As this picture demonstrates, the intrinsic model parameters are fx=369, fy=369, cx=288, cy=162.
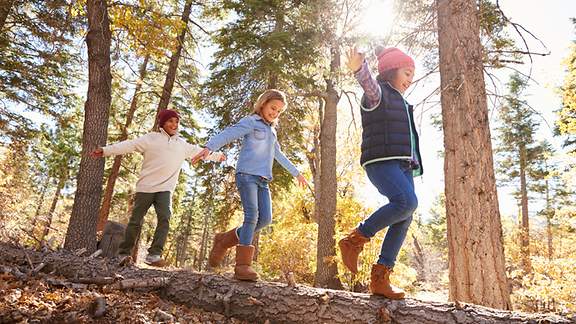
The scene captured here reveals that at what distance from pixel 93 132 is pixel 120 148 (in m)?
1.17

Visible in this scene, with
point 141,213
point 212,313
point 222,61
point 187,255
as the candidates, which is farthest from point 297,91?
point 187,255

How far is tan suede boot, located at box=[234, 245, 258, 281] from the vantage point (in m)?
3.41

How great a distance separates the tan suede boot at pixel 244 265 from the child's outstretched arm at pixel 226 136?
3.18 feet

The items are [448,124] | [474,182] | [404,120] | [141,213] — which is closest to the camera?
[404,120]

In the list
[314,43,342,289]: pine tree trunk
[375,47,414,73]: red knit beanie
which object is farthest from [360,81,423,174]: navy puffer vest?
[314,43,342,289]: pine tree trunk

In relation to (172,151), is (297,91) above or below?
above

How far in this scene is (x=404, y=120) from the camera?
3172mm

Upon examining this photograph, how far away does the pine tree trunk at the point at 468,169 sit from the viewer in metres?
3.33

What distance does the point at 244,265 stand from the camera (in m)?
3.49

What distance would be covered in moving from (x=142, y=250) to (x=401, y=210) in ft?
43.6

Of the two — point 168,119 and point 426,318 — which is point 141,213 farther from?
point 426,318

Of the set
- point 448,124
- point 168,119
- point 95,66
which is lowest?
point 448,124

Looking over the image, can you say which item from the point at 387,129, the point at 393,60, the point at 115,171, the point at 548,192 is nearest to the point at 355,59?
the point at 393,60

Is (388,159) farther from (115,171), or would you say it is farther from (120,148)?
(115,171)
